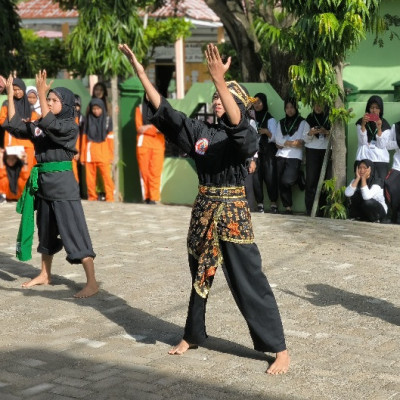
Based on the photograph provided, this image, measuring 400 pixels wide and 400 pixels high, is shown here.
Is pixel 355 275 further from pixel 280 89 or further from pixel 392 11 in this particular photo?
pixel 392 11

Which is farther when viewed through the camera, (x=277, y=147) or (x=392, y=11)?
(x=392, y=11)

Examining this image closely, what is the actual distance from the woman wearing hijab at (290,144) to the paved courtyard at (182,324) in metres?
2.10

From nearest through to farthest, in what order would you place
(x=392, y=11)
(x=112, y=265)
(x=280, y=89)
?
(x=112, y=265) → (x=280, y=89) → (x=392, y=11)

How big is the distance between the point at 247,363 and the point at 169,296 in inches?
79.1

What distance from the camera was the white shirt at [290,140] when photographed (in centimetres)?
1319

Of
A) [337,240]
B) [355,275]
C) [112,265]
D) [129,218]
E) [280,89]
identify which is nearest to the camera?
[355,275]

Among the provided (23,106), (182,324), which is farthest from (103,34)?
(182,324)

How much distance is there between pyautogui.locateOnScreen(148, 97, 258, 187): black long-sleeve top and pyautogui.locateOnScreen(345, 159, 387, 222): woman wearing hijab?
6.31m

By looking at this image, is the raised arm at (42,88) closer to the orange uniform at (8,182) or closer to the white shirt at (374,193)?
the white shirt at (374,193)

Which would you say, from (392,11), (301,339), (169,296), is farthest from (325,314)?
(392,11)

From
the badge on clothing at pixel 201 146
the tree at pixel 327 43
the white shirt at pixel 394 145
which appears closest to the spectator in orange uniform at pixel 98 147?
the tree at pixel 327 43

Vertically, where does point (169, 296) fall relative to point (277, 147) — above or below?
below

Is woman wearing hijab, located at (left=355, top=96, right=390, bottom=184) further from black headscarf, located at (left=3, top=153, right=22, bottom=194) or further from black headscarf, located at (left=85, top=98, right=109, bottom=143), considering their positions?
black headscarf, located at (left=3, top=153, right=22, bottom=194)

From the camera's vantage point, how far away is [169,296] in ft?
26.7
